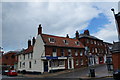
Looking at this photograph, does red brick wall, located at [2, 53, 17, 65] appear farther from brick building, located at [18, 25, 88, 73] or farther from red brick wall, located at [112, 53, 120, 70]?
red brick wall, located at [112, 53, 120, 70]

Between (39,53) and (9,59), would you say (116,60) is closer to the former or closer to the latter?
(39,53)

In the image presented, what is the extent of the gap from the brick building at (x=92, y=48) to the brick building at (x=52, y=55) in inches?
120

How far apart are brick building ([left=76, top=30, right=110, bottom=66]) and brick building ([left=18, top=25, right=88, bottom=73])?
3037 millimetres

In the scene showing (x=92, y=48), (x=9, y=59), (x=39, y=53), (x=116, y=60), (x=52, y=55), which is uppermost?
(x=92, y=48)

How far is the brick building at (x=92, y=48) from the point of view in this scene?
38.9 meters

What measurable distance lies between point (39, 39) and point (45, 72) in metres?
7.73

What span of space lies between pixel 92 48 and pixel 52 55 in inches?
675

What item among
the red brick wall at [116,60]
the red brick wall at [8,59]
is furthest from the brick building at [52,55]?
the red brick wall at [8,59]

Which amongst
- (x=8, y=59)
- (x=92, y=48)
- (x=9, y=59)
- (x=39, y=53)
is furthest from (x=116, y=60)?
(x=8, y=59)

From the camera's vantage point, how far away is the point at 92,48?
41312 millimetres

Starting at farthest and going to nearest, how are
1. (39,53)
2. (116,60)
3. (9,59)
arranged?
(9,59), (39,53), (116,60)

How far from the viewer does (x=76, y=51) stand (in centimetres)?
3450

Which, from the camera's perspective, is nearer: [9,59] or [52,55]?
[52,55]

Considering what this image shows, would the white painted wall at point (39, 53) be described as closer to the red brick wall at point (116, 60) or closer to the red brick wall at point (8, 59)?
the red brick wall at point (116, 60)
